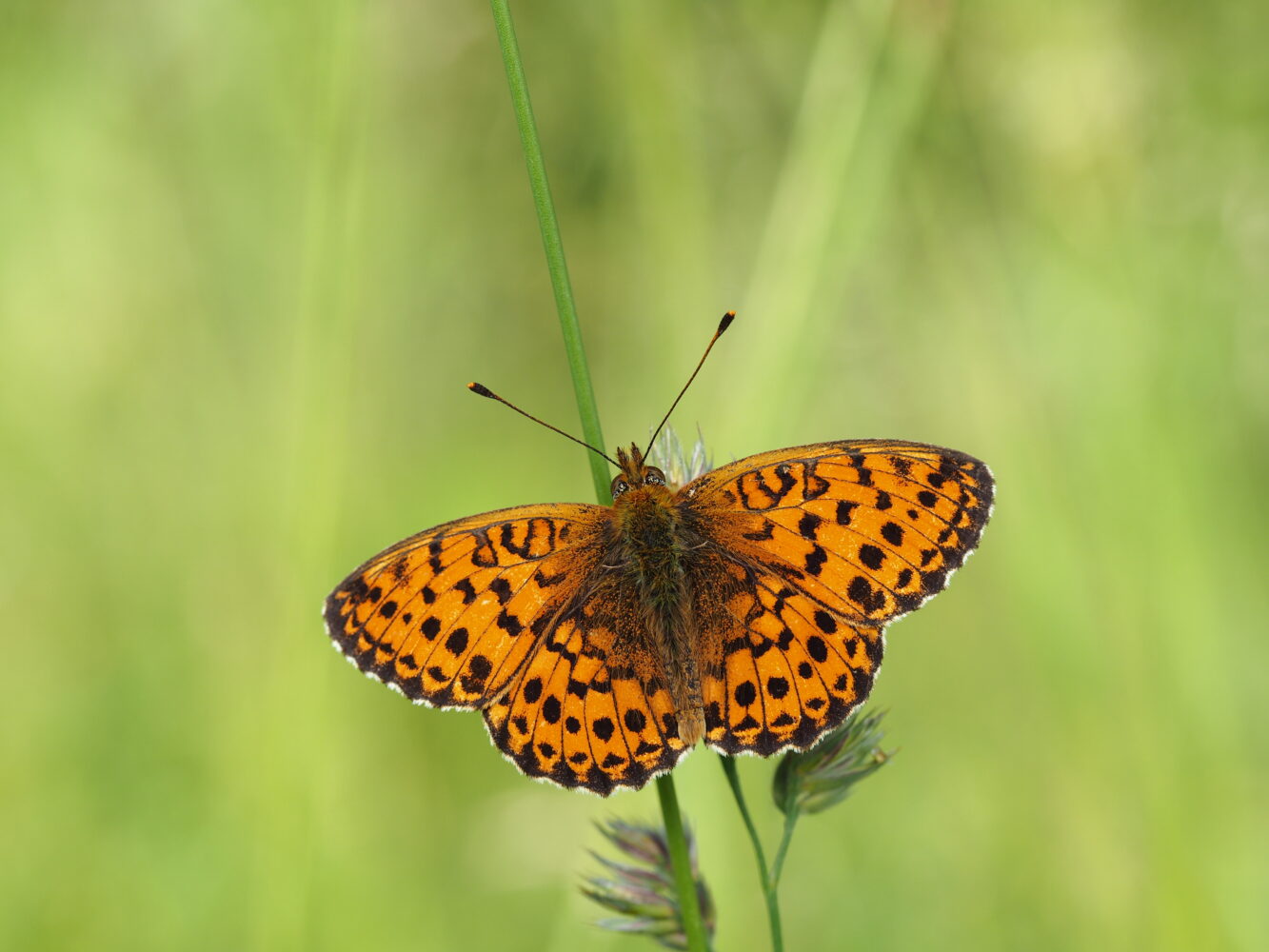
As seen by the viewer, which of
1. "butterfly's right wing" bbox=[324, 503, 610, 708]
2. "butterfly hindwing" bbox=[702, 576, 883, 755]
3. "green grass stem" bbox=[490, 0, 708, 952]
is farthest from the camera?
"butterfly's right wing" bbox=[324, 503, 610, 708]

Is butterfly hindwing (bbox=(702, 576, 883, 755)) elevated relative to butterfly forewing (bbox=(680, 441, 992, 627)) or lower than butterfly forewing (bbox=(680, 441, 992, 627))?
lower

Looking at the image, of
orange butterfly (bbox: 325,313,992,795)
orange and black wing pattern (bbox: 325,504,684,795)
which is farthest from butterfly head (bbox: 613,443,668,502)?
orange and black wing pattern (bbox: 325,504,684,795)

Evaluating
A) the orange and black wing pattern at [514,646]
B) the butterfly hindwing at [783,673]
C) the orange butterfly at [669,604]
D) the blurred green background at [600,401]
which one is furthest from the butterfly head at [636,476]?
the blurred green background at [600,401]

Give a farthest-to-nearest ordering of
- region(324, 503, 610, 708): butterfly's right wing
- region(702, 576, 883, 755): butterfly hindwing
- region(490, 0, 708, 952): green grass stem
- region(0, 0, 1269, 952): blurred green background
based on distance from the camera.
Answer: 1. region(0, 0, 1269, 952): blurred green background
2. region(324, 503, 610, 708): butterfly's right wing
3. region(702, 576, 883, 755): butterfly hindwing
4. region(490, 0, 708, 952): green grass stem

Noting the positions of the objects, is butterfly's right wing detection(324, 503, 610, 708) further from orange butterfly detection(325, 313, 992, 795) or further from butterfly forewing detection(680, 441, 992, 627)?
butterfly forewing detection(680, 441, 992, 627)

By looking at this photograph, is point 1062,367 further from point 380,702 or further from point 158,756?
point 158,756

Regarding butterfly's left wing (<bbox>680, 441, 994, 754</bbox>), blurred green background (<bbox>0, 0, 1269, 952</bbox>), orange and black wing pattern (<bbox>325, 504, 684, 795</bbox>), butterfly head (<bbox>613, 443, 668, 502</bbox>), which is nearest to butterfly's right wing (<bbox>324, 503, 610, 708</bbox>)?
orange and black wing pattern (<bbox>325, 504, 684, 795</bbox>)

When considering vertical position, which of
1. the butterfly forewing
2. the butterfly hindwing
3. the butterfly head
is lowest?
the butterfly hindwing

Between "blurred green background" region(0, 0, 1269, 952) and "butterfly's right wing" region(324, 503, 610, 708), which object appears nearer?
"butterfly's right wing" region(324, 503, 610, 708)
